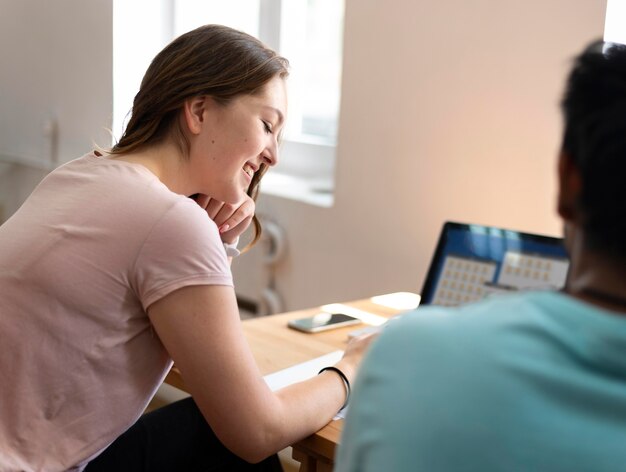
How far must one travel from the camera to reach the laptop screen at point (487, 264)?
1.65m

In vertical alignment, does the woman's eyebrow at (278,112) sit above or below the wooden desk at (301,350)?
above

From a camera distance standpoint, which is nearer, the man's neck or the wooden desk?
the man's neck

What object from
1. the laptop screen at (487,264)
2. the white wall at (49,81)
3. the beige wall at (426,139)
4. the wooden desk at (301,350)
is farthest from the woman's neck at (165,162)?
the white wall at (49,81)

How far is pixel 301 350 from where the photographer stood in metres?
1.65

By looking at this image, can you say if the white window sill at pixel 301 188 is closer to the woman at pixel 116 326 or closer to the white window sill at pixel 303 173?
the white window sill at pixel 303 173

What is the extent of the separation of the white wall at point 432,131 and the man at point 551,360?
1.32 meters

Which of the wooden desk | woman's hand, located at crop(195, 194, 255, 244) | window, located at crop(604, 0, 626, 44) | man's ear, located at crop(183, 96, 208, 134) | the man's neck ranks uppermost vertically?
window, located at crop(604, 0, 626, 44)

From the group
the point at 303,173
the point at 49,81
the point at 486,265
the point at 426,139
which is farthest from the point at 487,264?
the point at 49,81

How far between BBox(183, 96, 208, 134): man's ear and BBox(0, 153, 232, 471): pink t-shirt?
0.55 ft

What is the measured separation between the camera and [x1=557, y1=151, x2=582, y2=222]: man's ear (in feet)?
1.94

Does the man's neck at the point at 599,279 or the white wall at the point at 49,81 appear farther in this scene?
the white wall at the point at 49,81

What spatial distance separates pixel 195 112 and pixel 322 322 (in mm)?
615

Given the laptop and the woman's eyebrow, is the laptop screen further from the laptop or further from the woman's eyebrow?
the woman's eyebrow

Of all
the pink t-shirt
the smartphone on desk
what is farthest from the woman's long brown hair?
the smartphone on desk
